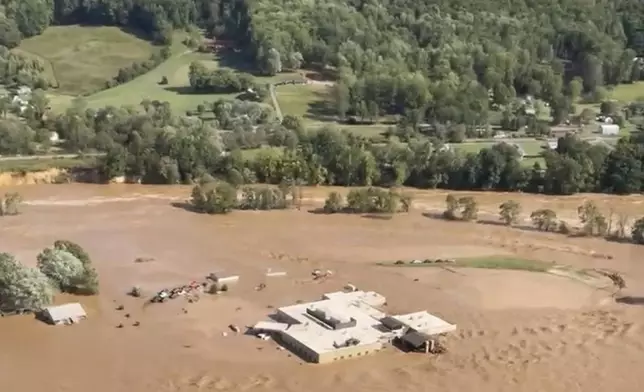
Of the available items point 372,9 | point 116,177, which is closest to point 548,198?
point 116,177

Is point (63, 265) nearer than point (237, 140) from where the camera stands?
Yes

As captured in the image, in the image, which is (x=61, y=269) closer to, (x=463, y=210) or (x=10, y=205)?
(x=10, y=205)

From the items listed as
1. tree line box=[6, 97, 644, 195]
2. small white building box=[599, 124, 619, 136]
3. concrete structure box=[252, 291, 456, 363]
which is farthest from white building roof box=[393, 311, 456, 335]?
small white building box=[599, 124, 619, 136]

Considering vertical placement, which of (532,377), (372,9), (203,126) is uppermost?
(372,9)

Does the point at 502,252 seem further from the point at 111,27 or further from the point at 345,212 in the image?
the point at 111,27

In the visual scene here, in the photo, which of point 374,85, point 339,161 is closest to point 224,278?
point 339,161

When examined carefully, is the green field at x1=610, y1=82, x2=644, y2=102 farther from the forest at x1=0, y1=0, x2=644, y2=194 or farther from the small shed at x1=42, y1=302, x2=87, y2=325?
the small shed at x1=42, y1=302, x2=87, y2=325

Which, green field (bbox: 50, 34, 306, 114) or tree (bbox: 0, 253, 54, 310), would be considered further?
green field (bbox: 50, 34, 306, 114)
